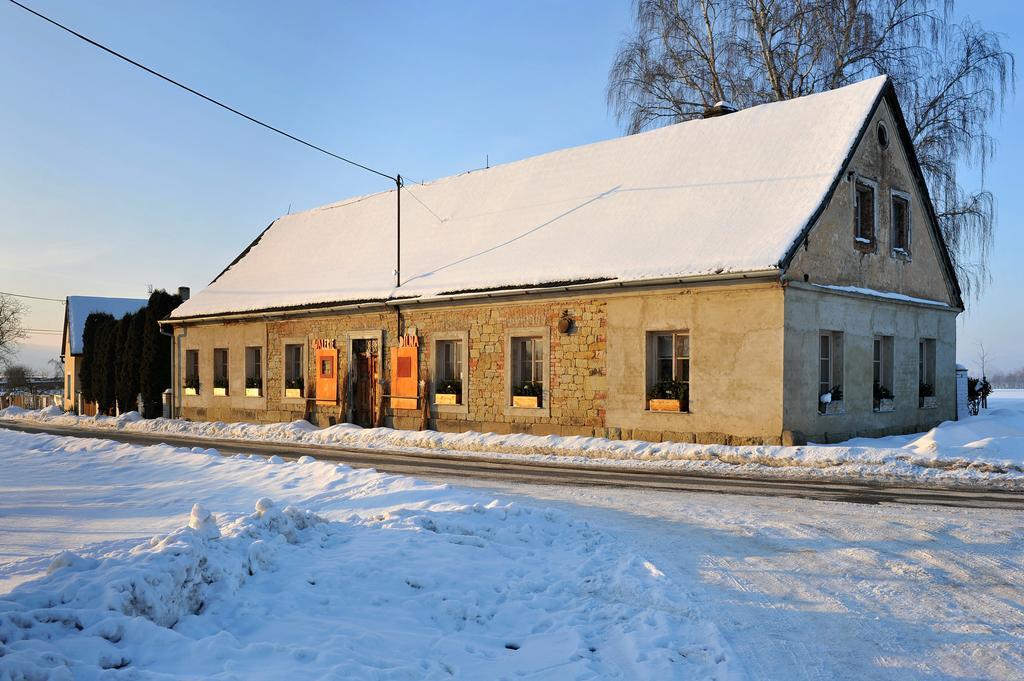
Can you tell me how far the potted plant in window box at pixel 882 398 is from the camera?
60.4ft

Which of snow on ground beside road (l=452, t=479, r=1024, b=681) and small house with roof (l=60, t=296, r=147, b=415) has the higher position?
small house with roof (l=60, t=296, r=147, b=415)

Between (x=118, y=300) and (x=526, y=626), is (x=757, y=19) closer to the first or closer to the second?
(x=526, y=626)

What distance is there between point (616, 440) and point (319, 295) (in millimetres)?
A: 11988

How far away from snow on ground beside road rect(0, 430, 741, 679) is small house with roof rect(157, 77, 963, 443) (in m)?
9.09

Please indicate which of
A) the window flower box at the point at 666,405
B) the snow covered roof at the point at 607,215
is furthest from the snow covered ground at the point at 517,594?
the snow covered roof at the point at 607,215

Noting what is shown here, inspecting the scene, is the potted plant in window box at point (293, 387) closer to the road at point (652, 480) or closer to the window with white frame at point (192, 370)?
the window with white frame at point (192, 370)

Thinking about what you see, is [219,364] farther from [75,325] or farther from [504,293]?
[75,325]

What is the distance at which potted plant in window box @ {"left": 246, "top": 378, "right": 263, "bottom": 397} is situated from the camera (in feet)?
88.9

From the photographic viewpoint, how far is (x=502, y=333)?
2022cm

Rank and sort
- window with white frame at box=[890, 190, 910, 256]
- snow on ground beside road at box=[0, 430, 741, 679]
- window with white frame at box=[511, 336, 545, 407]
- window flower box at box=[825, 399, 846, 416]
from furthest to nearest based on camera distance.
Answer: window with white frame at box=[890, 190, 910, 256]
window with white frame at box=[511, 336, 545, 407]
window flower box at box=[825, 399, 846, 416]
snow on ground beside road at box=[0, 430, 741, 679]

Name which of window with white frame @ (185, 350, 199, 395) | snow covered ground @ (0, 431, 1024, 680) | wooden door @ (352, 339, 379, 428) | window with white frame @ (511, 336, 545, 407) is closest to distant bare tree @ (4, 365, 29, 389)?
window with white frame @ (185, 350, 199, 395)

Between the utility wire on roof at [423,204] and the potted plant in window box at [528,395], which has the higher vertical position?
the utility wire on roof at [423,204]

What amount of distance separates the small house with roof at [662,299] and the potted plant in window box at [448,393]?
0.14ft

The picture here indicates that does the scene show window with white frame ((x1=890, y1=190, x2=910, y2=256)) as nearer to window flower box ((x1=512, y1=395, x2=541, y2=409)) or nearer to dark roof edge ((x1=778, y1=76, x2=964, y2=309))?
dark roof edge ((x1=778, y1=76, x2=964, y2=309))
